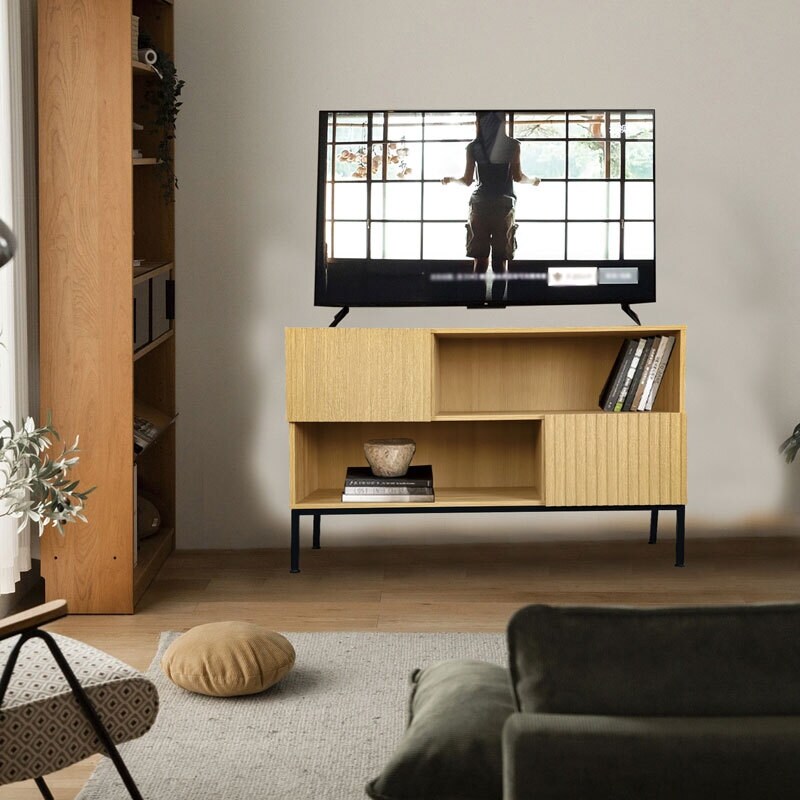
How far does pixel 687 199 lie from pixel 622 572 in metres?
1.61

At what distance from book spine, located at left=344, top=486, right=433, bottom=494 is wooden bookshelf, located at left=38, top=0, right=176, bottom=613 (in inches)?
32.8

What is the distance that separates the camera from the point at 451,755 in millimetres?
1482

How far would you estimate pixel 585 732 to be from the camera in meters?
1.27

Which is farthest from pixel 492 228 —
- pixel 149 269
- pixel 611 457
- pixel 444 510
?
pixel 149 269

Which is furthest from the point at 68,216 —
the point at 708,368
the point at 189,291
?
the point at 708,368

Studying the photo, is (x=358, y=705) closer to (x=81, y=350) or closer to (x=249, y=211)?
(x=81, y=350)

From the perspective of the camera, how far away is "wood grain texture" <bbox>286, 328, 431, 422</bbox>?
4078mm

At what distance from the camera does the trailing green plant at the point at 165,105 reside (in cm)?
415

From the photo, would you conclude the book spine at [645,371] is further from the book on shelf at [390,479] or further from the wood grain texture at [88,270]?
the wood grain texture at [88,270]

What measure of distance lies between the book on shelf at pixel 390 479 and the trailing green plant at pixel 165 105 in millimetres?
1297

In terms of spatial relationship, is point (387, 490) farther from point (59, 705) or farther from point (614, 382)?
point (59, 705)

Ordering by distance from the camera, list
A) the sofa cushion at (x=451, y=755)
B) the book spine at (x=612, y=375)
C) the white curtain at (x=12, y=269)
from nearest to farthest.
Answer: the sofa cushion at (x=451, y=755)
the white curtain at (x=12, y=269)
the book spine at (x=612, y=375)

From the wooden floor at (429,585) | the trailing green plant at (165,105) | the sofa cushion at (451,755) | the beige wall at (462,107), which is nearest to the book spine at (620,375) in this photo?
the beige wall at (462,107)

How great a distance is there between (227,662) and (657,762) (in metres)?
1.89
